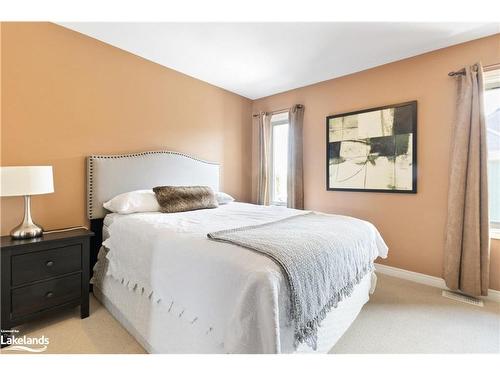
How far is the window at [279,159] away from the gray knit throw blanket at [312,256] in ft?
6.65

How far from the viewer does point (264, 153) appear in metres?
3.93

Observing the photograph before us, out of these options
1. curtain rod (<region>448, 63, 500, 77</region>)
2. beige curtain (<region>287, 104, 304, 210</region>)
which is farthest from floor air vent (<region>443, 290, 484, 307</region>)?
curtain rod (<region>448, 63, 500, 77</region>)

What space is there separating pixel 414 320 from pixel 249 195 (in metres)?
2.80

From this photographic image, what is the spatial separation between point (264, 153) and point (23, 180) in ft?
9.61

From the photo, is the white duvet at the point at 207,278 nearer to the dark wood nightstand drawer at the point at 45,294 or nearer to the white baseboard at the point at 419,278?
the dark wood nightstand drawer at the point at 45,294

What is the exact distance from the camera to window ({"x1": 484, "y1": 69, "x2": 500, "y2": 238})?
231 cm

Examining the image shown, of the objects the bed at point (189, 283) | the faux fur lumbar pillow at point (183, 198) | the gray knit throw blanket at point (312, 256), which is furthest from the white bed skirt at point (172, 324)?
the faux fur lumbar pillow at point (183, 198)

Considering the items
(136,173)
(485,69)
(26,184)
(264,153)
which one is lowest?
(26,184)

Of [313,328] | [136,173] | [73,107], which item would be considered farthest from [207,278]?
[73,107]

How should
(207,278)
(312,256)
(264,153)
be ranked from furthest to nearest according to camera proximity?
(264,153) < (312,256) < (207,278)

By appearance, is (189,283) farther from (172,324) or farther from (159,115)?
(159,115)

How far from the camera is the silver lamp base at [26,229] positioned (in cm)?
Result: 172
